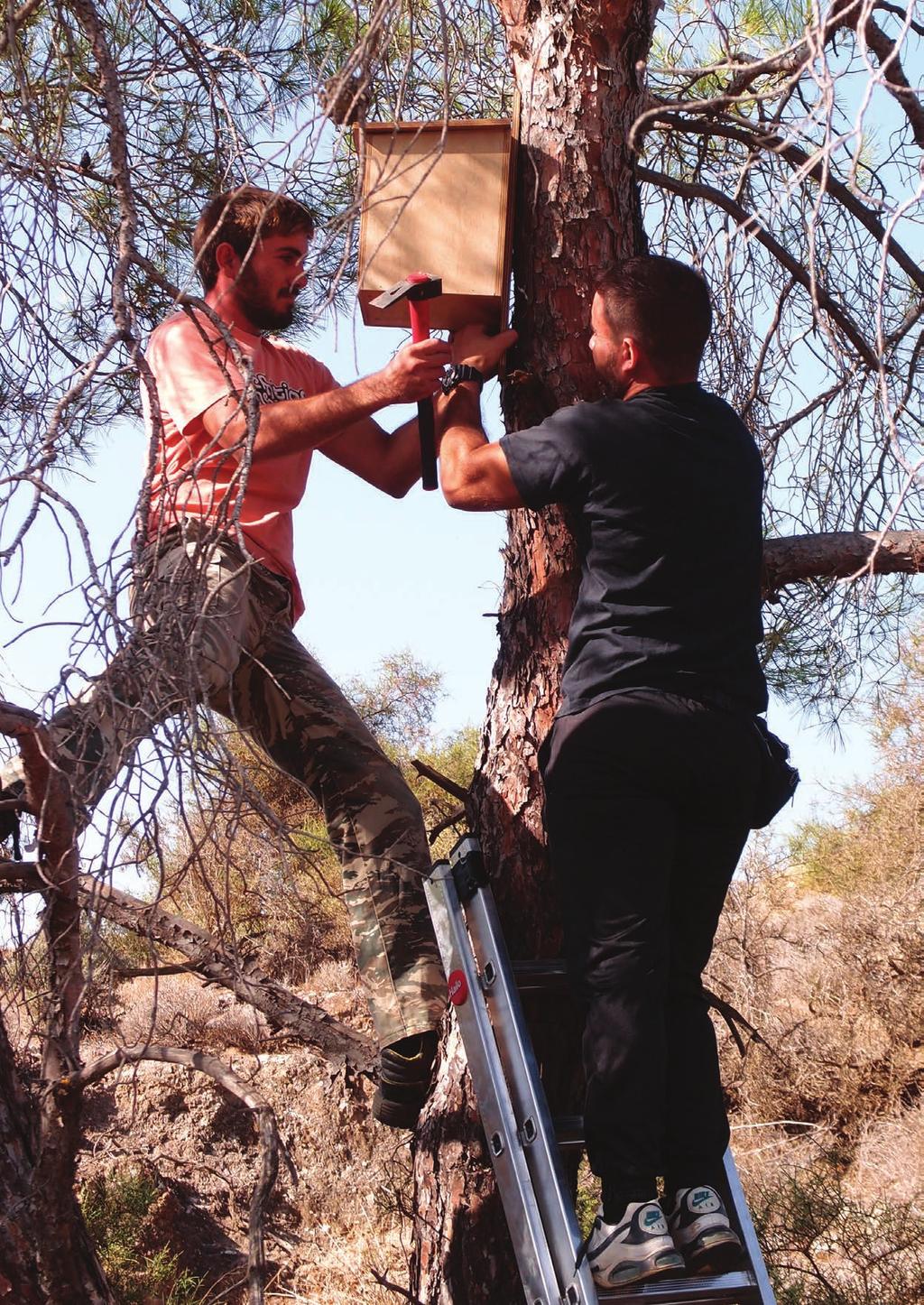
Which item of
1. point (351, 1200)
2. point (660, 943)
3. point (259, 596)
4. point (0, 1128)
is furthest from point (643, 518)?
point (351, 1200)

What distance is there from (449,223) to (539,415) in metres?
0.51

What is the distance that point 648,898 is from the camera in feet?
8.45

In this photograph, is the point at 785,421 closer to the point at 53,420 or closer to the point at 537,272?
the point at 537,272

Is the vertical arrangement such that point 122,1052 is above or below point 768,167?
below

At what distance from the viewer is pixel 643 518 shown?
2.76m

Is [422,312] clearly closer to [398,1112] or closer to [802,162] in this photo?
[802,162]

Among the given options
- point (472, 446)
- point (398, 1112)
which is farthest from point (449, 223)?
point (398, 1112)

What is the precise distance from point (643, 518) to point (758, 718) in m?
0.49

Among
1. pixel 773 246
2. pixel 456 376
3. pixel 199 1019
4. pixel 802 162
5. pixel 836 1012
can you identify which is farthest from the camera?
pixel 199 1019

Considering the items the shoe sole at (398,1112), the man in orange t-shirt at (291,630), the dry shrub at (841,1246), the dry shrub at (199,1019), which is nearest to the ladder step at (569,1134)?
the man in orange t-shirt at (291,630)

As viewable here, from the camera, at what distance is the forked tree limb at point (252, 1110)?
2422 millimetres

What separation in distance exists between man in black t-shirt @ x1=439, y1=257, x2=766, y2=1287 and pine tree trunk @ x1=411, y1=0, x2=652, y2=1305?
1.50ft

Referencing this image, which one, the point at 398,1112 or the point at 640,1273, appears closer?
the point at 640,1273

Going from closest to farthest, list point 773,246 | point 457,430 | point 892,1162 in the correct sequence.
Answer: point 457,430
point 773,246
point 892,1162
